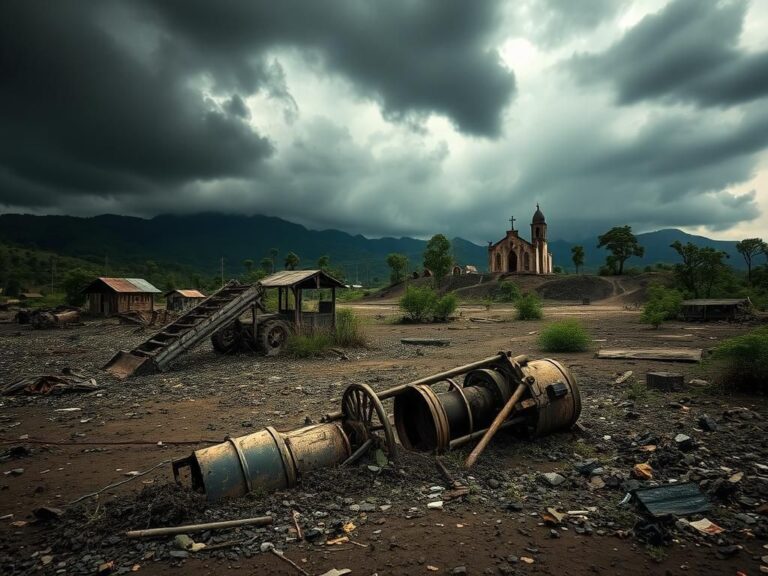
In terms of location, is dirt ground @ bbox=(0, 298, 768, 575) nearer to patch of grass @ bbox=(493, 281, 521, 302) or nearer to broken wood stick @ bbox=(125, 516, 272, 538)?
broken wood stick @ bbox=(125, 516, 272, 538)

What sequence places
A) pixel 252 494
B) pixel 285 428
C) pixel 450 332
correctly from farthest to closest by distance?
pixel 450 332 → pixel 285 428 → pixel 252 494

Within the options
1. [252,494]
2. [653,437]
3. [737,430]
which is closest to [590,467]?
[653,437]

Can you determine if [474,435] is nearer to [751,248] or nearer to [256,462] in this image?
[256,462]

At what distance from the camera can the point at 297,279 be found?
14.7 m

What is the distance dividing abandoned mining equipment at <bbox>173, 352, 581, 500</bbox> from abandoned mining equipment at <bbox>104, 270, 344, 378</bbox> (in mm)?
7340

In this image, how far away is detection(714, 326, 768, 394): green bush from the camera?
294 inches

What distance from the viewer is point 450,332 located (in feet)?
69.7

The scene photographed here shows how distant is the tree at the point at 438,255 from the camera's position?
6284cm

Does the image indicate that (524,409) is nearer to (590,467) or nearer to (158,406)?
(590,467)

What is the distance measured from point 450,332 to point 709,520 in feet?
57.2

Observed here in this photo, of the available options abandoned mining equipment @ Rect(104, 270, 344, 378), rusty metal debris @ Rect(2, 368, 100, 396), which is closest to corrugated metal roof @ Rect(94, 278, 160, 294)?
abandoned mining equipment @ Rect(104, 270, 344, 378)

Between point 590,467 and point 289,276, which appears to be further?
point 289,276

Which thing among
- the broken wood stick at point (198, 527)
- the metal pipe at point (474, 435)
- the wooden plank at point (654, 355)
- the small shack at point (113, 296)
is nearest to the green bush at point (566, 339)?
the wooden plank at point (654, 355)

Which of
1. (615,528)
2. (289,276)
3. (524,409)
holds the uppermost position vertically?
(289,276)
